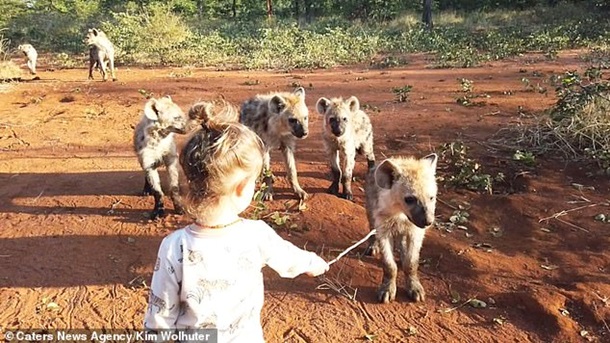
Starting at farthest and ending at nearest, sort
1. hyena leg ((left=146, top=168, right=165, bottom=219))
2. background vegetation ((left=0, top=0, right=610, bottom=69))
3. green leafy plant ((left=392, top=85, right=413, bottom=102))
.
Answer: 1. background vegetation ((left=0, top=0, right=610, bottom=69))
2. green leafy plant ((left=392, top=85, right=413, bottom=102))
3. hyena leg ((left=146, top=168, right=165, bottom=219))

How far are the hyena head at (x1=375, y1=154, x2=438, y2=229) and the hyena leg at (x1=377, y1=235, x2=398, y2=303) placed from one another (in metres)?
0.31

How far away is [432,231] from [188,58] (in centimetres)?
1351

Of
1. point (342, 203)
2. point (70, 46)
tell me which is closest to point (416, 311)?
point (342, 203)

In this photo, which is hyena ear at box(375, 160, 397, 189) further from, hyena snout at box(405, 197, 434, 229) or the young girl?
the young girl

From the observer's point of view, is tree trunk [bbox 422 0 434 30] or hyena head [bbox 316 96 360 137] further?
tree trunk [bbox 422 0 434 30]

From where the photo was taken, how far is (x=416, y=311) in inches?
151

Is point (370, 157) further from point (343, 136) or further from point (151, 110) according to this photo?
point (151, 110)

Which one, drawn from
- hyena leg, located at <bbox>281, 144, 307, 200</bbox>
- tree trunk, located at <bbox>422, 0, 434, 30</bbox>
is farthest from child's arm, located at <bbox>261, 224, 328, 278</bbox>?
tree trunk, located at <bbox>422, 0, 434, 30</bbox>

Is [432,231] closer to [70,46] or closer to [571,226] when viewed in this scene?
[571,226]

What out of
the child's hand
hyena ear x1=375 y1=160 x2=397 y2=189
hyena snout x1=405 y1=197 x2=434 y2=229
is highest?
the child's hand

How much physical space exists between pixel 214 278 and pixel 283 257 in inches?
12.8

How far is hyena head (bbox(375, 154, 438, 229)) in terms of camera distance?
12.4ft

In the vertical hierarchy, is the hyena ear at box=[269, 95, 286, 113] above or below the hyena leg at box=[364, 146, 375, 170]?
above

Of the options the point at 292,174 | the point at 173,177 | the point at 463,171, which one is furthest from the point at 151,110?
the point at 463,171
